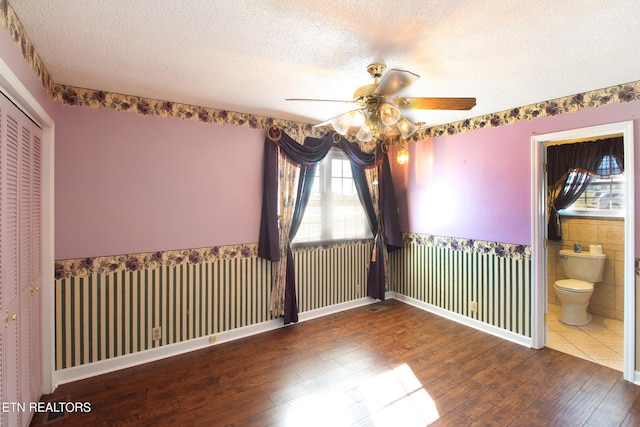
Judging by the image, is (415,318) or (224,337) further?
(415,318)

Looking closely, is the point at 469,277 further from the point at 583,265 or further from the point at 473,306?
the point at 583,265

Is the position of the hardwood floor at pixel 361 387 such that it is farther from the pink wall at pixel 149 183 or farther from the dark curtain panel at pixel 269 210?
the pink wall at pixel 149 183

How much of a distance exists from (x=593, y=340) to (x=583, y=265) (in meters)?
0.98

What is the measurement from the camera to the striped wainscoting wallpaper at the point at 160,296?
8.41ft

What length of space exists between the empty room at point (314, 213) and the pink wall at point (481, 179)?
0.08ft

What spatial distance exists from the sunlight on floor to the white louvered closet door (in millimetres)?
1633

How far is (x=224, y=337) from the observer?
3256mm

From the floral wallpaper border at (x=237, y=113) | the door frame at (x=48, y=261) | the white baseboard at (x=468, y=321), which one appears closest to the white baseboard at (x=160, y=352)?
the door frame at (x=48, y=261)

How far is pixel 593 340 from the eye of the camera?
3.24 m

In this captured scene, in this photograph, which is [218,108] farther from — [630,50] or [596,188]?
[596,188]

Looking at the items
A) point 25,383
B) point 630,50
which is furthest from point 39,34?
point 630,50

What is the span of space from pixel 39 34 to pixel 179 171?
1.40m

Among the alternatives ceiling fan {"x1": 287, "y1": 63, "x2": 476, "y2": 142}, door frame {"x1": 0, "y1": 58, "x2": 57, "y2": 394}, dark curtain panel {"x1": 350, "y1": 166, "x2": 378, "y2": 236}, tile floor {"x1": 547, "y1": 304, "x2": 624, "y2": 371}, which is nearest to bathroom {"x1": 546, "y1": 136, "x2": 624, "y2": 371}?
tile floor {"x1": 547, "y1": 304, "x2": 624, "y2": 371}

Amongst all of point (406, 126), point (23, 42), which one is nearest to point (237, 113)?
point (23, 42)
